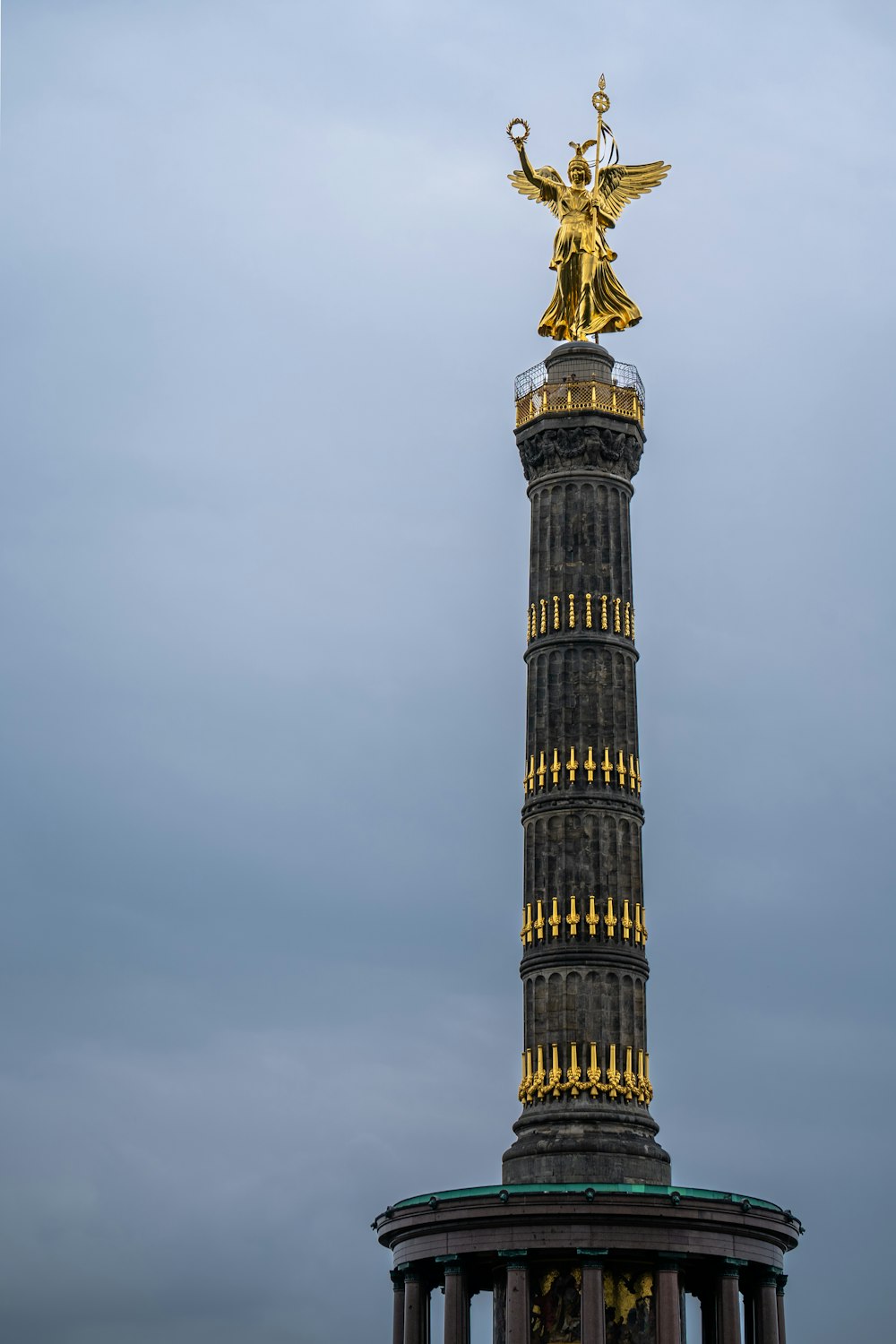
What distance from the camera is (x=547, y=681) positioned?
63031 millimetres

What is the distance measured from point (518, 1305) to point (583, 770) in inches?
623

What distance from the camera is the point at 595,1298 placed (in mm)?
53156

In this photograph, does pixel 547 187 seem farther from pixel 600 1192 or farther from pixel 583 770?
pixel 600 1192

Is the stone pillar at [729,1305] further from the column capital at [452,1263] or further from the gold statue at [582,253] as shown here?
the gold statue at [582,253]

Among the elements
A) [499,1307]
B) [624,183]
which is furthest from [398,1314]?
[624,183]

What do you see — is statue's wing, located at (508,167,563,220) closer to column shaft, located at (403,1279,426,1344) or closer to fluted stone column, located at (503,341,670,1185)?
fluted stone column, located at (503,341,670,1185)

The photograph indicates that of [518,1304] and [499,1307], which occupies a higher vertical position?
[499,1307]

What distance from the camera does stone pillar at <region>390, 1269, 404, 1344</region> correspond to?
58406mm

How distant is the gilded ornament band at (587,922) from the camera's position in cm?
6009

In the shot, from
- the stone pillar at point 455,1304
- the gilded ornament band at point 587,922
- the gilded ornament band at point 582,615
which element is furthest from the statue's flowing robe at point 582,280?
the stone pillar at point 455,1304

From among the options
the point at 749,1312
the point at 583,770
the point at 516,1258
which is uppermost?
the point at 583,770

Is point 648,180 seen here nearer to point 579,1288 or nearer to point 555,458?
point 555,458

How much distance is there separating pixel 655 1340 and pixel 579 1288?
93.0 inches

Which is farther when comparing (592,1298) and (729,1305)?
(729,1305)
